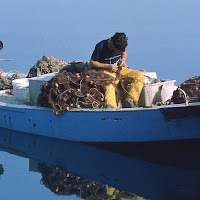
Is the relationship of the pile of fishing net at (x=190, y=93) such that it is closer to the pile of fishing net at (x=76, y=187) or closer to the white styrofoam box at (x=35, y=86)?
the pile of fishing net at (x=76, y=187)

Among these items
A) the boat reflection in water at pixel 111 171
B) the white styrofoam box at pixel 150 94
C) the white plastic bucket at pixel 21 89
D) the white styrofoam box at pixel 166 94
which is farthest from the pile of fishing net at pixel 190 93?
the white plastic bucket at pixel 21 89

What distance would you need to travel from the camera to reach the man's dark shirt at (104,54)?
11.4m

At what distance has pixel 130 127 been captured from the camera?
1072 centimetres

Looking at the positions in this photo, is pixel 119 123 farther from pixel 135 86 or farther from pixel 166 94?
pixel 166 94

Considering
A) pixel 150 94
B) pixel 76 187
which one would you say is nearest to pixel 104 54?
pixel 150 94

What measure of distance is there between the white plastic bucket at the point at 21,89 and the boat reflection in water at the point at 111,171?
5.02ft

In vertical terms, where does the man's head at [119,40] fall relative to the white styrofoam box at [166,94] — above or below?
above

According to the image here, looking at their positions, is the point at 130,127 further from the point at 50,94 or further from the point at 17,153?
the point at 17,153

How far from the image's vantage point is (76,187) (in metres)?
9.59

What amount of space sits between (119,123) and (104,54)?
150 cm

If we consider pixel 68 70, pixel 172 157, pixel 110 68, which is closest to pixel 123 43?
pixel 110 68

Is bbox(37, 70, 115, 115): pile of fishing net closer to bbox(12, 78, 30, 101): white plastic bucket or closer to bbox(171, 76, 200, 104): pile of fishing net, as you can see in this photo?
Result: bbox(171, 76, 200, 104): pile of fishing net

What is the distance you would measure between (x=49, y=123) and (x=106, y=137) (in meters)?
1.32

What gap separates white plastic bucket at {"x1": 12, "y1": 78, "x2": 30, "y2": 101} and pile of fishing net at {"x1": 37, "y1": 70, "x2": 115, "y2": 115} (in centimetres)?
196
